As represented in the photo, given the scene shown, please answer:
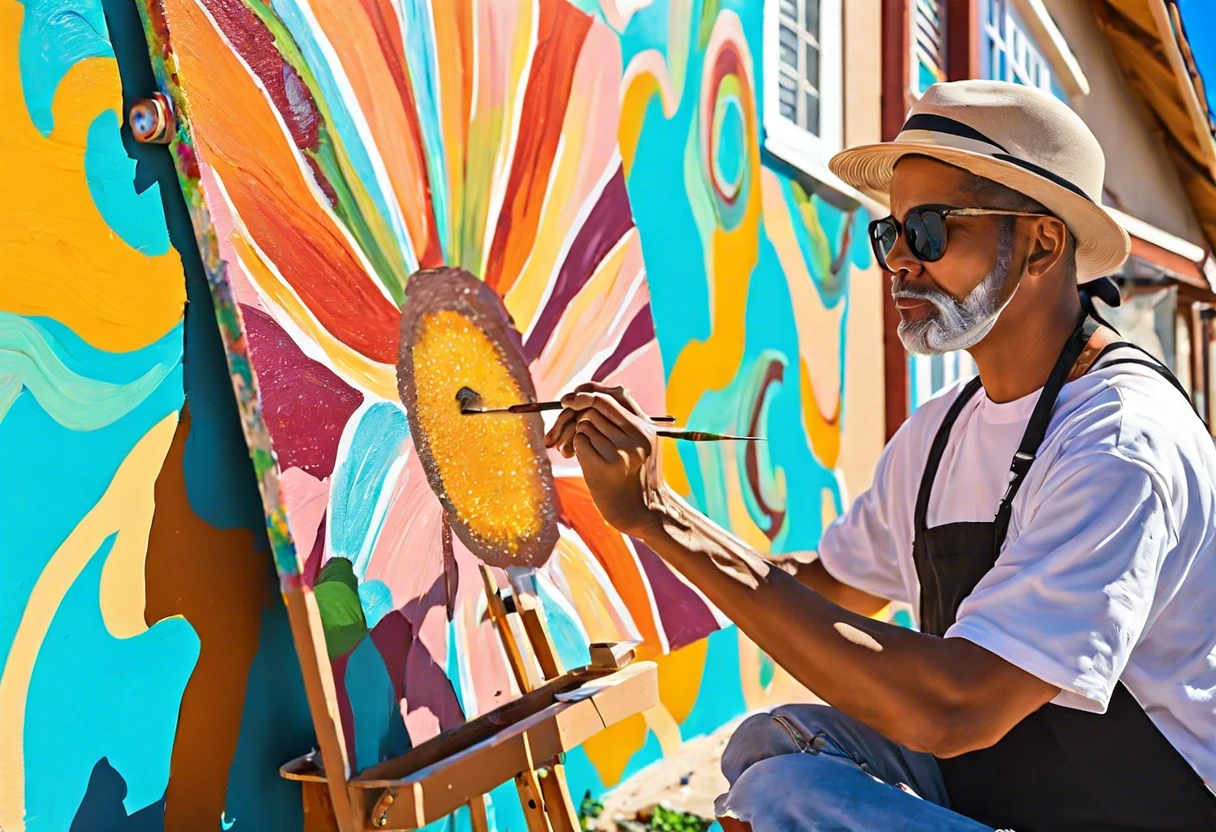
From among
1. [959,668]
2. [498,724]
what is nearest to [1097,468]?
[959,668]

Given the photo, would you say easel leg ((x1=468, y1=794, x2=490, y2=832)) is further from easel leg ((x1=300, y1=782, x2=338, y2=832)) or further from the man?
the man

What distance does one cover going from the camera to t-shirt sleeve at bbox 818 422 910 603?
2.36 meters

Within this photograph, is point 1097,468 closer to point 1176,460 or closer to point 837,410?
point 1176,460

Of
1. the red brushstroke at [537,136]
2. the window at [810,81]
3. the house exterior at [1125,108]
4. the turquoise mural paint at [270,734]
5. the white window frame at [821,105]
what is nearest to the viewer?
the turquoise mural paint at [270,734]

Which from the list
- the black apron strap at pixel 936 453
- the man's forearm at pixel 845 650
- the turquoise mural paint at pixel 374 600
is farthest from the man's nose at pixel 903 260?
the turquoise mural paint at pixel 374 600

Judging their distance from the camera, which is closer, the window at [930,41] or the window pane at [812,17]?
the window pane at [812,17]

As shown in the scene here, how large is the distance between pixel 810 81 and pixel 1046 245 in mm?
2640

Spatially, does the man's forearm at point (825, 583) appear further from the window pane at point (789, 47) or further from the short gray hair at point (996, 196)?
the window pane at point (789, 47)

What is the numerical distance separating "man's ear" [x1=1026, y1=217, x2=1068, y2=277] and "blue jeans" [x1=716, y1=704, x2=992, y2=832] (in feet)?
2.78

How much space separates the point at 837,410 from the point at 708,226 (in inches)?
44.3

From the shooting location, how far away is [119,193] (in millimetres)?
1748

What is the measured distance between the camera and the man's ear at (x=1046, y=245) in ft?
6.61

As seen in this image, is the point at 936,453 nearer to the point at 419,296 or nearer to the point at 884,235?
the point at 884,235

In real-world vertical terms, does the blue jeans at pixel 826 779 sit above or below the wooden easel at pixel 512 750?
below
